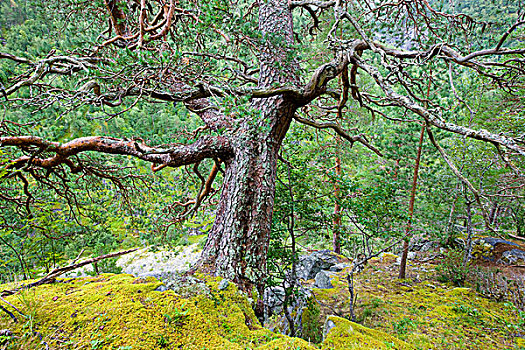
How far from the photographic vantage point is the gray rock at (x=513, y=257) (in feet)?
22.8

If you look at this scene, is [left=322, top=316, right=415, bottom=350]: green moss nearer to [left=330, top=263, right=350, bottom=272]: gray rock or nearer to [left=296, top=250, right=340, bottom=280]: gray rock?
[left=296, top=250, right=340, bottom=280]: gray rock

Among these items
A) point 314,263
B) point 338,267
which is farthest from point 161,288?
point 338,267

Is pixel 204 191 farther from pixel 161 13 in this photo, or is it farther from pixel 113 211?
pixel 161 13

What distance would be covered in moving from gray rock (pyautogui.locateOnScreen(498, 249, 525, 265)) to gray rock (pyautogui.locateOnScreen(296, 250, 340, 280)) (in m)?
4.81

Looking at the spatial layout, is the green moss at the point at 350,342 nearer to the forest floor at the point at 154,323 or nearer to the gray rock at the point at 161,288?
the forest floor at the point at 154,323

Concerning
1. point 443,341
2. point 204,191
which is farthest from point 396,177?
point 204,191

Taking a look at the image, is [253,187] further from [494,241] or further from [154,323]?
[494,241]

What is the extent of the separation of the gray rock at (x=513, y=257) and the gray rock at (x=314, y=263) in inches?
189

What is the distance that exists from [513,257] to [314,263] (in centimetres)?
596

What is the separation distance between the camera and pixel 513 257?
7117 mm

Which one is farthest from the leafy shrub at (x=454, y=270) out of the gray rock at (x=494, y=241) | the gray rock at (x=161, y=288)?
the gray rock at (x=161, y=288)

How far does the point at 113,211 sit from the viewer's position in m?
4.18

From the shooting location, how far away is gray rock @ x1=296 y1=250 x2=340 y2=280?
6664 mm

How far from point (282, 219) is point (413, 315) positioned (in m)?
3.00
